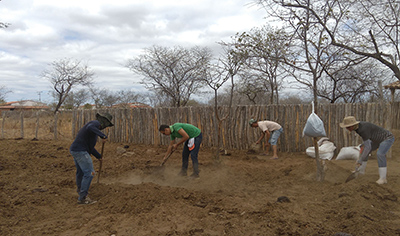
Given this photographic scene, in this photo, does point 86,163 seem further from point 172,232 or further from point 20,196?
point 172,232

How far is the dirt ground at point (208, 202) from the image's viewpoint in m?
3.37

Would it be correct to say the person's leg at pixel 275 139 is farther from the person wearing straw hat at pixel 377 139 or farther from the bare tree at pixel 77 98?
the bare tree at pixel 77 98

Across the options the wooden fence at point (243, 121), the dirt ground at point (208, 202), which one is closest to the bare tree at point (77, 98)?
the wooden fence at point (243, 121)

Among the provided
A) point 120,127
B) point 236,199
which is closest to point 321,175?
point 236,199

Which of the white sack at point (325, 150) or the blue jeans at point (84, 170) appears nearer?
the blue jeans at point (84, 170)

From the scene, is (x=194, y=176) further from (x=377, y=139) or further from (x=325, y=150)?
(x=325, y=150)

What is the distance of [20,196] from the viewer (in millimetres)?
4719

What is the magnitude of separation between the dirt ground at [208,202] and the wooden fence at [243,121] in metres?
1.31

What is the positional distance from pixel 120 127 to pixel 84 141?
754 centimetres

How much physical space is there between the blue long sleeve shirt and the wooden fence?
5447mm

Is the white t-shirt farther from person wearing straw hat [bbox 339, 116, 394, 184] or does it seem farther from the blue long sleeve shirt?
the blue long sleeve shirt

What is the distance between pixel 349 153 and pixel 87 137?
626 cm

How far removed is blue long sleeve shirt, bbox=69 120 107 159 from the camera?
14.9 ft

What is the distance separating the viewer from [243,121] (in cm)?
929
